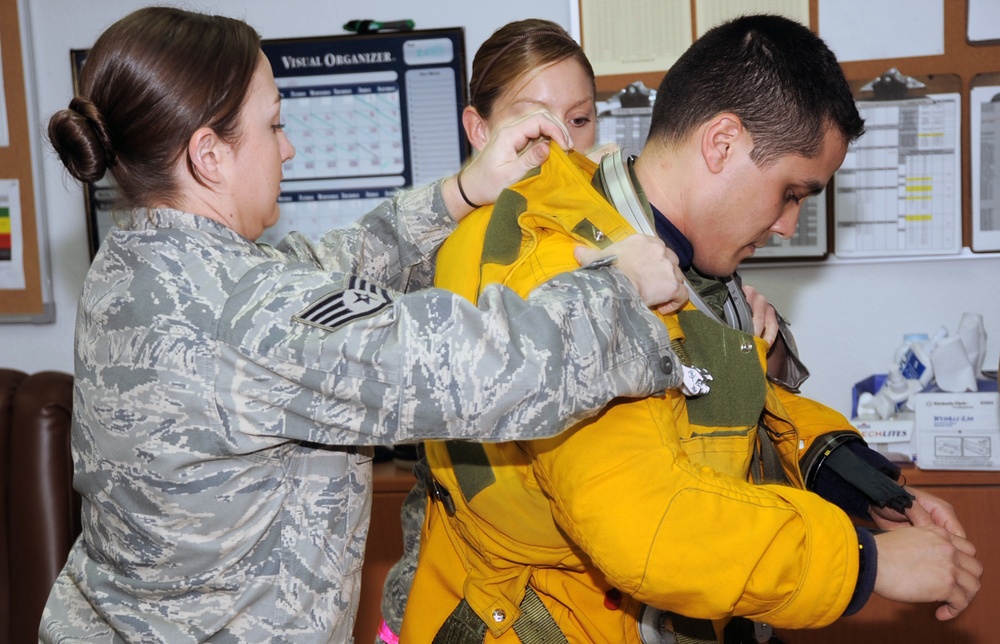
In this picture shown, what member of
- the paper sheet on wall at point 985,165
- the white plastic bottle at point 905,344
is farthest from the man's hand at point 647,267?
the paper sheet on wall at point 985,165

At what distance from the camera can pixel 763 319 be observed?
4.75ft

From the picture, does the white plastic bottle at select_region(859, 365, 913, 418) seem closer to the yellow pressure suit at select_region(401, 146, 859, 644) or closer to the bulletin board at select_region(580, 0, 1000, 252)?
the bulletin board at select_region(580, 0, 1000, 252)

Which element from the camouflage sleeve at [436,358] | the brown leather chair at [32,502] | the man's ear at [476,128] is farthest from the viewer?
the brown leather chair at [32,502]

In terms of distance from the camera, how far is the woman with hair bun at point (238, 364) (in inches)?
36.6

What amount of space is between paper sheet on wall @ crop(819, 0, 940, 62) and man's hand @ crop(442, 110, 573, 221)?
123 centimetres

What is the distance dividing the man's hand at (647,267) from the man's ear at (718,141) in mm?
228

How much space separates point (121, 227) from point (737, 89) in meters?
0.77

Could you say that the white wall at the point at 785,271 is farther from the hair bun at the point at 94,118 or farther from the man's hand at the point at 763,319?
the hair bun at the point at 94,118

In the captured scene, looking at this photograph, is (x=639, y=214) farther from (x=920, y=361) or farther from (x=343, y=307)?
(x=920, y=361)

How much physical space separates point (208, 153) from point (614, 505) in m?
0.61

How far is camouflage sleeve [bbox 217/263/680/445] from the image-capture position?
3.01 ft

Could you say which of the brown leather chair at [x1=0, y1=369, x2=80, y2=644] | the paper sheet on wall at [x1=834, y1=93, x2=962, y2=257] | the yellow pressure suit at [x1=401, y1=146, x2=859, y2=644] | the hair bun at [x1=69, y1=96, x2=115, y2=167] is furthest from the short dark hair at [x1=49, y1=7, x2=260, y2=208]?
the paper sheet on wall at [x1=834, y1=93, x2=962, y2=257]

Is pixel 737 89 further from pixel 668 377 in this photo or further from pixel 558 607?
pixel 558 607

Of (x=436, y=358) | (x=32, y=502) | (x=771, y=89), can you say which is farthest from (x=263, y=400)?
(x=32, y=502)
